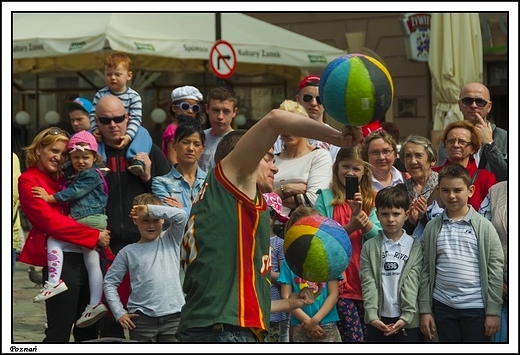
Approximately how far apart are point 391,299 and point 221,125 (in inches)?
89.4

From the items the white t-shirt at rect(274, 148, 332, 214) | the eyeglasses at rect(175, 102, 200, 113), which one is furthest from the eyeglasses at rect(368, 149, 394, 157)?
the eyeglasses at rect(175, 102, 200, 113)

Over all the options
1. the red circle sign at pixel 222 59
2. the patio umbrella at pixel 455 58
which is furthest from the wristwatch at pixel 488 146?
the patio umbrella at pixel 455 58

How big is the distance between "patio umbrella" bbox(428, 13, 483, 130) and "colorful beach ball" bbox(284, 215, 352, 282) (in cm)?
926

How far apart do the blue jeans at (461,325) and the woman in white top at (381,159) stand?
1.25m

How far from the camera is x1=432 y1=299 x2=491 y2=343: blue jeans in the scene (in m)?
7.57

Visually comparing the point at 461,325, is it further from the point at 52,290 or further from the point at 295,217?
the point at 52,290

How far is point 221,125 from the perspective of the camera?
8969 millimetres

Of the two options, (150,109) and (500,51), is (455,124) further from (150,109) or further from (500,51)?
(150,109)

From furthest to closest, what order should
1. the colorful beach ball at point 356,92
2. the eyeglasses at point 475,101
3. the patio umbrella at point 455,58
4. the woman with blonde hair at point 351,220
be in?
1. the patio umbrella at point 455,58
2. the eyeglasses at point 475,101
3. the woman with blonde hair at point 351,220
4. the colorful beach ball at point 356,92

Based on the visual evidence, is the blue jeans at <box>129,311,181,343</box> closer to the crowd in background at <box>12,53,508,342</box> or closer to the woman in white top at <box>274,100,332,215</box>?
the crowd in background at <box>12,53,508,342</box>

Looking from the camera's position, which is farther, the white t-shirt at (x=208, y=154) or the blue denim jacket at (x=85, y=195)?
the white t-shirt at (x=208, y=154)

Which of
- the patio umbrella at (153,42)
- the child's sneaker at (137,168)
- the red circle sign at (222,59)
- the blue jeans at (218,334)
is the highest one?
the patio umbrella at (153,42)

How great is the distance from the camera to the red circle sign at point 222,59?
14.0m

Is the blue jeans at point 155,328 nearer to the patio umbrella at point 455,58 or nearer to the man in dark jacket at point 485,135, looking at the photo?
the man in dark jacket at point 485,135
